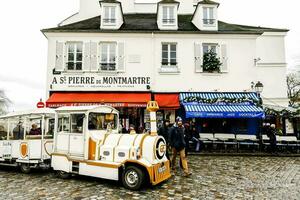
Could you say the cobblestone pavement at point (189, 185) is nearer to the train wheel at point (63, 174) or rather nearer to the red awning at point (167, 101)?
the train wheel at point (63, 174)

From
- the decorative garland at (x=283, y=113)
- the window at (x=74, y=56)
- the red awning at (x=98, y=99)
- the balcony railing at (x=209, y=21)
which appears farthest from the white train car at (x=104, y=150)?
the balcony railing at (x=209, y=21)

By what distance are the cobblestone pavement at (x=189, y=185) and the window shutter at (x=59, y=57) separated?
23.2 feet

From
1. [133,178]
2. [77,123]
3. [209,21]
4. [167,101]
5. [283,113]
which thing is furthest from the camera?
[209,21]

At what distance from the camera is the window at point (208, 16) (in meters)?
16.1

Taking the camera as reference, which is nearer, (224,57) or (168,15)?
(224,57)

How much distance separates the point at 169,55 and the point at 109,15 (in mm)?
4682

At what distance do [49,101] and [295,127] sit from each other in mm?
15809

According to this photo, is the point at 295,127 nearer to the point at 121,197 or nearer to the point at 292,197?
the point at 292,197

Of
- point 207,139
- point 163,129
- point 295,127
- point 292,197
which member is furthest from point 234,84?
point 292,197

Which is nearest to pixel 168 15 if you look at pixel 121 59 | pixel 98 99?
pixel 121 59

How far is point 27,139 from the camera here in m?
9.33

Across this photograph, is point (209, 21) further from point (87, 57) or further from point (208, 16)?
point (87, 57)

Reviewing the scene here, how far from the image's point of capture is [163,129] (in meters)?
10.1

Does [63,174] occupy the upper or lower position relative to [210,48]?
lower
